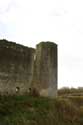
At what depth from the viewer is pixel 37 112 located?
1190cm

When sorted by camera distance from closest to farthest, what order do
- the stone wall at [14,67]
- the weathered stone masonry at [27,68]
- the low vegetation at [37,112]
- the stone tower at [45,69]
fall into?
the low vegetation at [37,112] → the stone wall at [14,67] → the weathered stone masonry at [27,68] → the stone tower at [45,69]

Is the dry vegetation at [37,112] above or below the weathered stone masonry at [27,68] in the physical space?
below

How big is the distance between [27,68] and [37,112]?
4.39 metres

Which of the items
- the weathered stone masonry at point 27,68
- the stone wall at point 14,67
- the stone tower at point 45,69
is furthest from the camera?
the stone tower at point 45,69

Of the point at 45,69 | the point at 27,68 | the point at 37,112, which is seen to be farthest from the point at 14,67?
the point at 37,112

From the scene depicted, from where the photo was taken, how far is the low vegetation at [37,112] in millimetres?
10781

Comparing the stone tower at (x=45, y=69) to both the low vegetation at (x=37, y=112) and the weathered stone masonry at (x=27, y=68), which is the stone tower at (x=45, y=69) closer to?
the weathered stone masonry at (x=27, y=68)

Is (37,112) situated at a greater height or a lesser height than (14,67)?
lesser

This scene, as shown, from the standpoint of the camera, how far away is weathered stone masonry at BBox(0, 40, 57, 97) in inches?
573

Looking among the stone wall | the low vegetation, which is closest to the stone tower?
the stone wall

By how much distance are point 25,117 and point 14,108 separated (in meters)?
1.12

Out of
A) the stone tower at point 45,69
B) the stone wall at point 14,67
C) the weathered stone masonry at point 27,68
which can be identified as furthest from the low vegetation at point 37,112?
the stone tower at point 45,69

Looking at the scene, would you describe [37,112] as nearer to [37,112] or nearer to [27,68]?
[37,112]

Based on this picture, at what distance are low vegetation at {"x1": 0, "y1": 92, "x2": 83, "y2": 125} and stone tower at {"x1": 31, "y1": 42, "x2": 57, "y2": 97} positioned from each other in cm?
211
